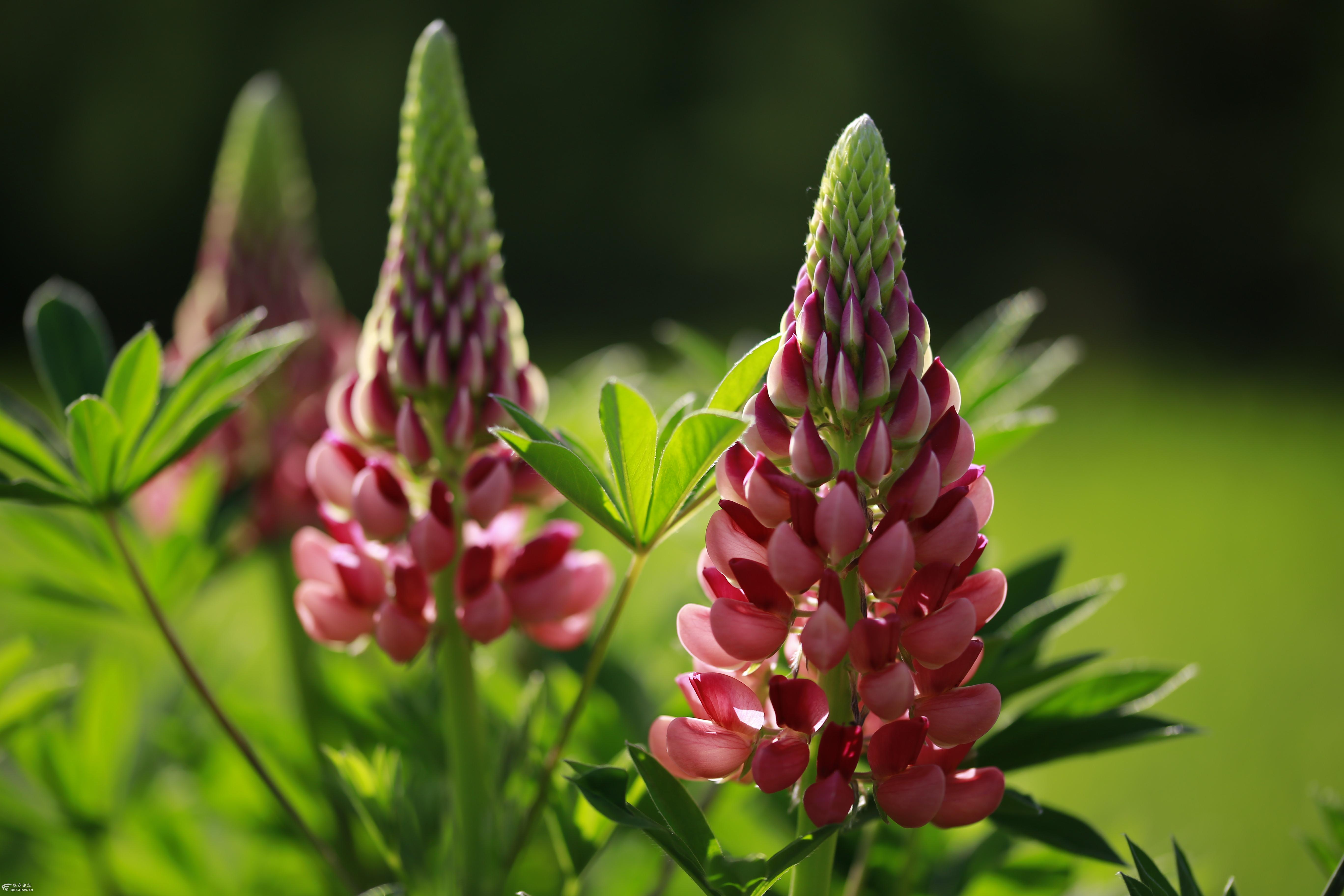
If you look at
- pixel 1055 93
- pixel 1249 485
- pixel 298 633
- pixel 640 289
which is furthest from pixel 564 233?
pixel 298 633

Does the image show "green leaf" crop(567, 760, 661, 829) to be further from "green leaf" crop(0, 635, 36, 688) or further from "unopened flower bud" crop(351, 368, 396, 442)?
"green leaf" crop(0, 635, 36, 688)

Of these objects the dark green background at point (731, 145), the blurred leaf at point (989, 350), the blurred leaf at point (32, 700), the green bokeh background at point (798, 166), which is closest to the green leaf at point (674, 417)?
the blurred leaf at point (989, 350)

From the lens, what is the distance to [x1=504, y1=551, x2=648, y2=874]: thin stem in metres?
0.59

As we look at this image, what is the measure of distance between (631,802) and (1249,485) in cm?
295

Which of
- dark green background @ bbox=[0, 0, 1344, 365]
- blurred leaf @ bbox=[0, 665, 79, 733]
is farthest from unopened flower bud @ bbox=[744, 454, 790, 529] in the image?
Result: dark green background @ bbox=[0, 0, 1344, 365]

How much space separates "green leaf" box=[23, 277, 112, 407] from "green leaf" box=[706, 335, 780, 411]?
488 millimetres

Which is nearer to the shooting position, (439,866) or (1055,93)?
(439,866)

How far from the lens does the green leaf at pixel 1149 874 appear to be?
51cm

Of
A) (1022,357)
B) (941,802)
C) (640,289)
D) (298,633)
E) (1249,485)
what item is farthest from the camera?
(640,289)

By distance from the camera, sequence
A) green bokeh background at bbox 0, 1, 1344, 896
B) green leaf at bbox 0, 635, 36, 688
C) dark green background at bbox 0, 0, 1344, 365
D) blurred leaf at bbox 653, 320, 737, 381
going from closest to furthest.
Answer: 1. green leaf at bbox 0, 635, 36, 688
2. blurred leaf at bbox 653, 320, 737, 381
3. green bokeh background at bbox 0, 1, 1344, 896
4. dark green background at bbox 0, 0, 1344, 365

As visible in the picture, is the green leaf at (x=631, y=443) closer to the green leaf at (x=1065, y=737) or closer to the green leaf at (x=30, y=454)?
the green leaf at (x=1065, y=737)

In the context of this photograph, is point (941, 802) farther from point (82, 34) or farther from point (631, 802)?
point (82, 34)

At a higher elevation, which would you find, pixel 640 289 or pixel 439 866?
pixel 640 289

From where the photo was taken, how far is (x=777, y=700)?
0.49 metres
